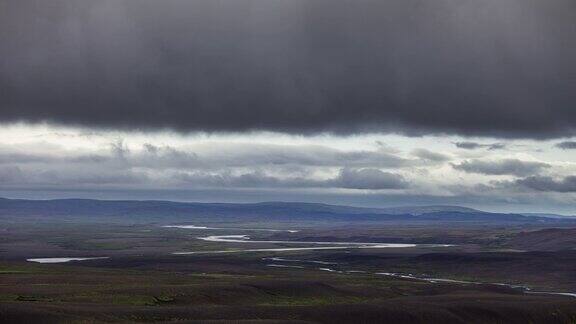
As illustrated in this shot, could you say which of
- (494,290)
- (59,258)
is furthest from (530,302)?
(59,258)

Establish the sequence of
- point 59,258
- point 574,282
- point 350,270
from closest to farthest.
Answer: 1. point 574,282
2. point 350,270
3. point 59,258

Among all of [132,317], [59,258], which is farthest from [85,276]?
[59,258]

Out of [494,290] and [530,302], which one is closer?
[530,302]

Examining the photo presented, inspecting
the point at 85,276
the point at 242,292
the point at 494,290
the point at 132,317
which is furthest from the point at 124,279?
the point at 494,290

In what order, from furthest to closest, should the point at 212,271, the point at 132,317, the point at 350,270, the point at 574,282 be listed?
1. the point at 350,270
2. the point at 212,271
3. the point at 574,282
4. the point at 132,317

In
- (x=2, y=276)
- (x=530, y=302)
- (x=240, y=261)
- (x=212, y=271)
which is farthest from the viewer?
(x=240, y=261)

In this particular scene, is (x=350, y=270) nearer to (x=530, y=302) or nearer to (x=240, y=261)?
(x=240, y=261)

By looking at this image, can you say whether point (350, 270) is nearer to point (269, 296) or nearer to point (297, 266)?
point (297, 266)

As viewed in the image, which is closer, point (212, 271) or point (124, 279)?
point (124, 279)

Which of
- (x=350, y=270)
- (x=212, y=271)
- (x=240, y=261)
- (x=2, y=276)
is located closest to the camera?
(x=2, y=276)
